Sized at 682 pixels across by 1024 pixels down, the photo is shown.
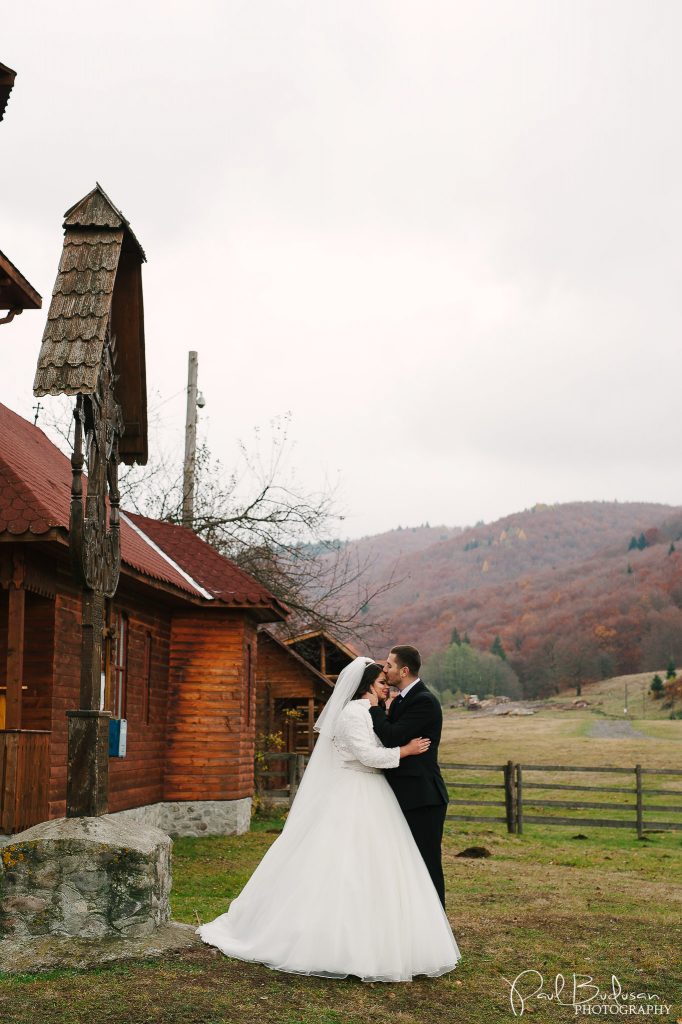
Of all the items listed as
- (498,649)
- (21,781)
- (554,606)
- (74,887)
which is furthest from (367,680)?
(554,606)

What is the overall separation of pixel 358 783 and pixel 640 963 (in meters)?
2.41

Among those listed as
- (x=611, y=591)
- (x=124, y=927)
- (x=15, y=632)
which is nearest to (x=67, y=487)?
(x=15, y=632)

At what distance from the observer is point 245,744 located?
19609mm

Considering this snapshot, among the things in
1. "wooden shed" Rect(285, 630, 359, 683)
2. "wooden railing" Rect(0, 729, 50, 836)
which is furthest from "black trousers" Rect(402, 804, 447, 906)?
"wooden shed" Rect(285, 630, 359, 683)

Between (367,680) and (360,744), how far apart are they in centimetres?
54

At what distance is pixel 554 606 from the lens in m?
144

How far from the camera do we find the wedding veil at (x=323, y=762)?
7.60 meters

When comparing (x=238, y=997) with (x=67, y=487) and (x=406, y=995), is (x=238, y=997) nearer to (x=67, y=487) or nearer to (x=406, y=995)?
(x=406, y=995)

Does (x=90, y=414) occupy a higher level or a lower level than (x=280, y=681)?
higher

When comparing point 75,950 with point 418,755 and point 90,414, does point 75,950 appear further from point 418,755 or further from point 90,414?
point 90,414

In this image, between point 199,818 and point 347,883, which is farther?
point 199,818

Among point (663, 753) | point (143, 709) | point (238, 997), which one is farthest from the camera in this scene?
point (663, 753)
